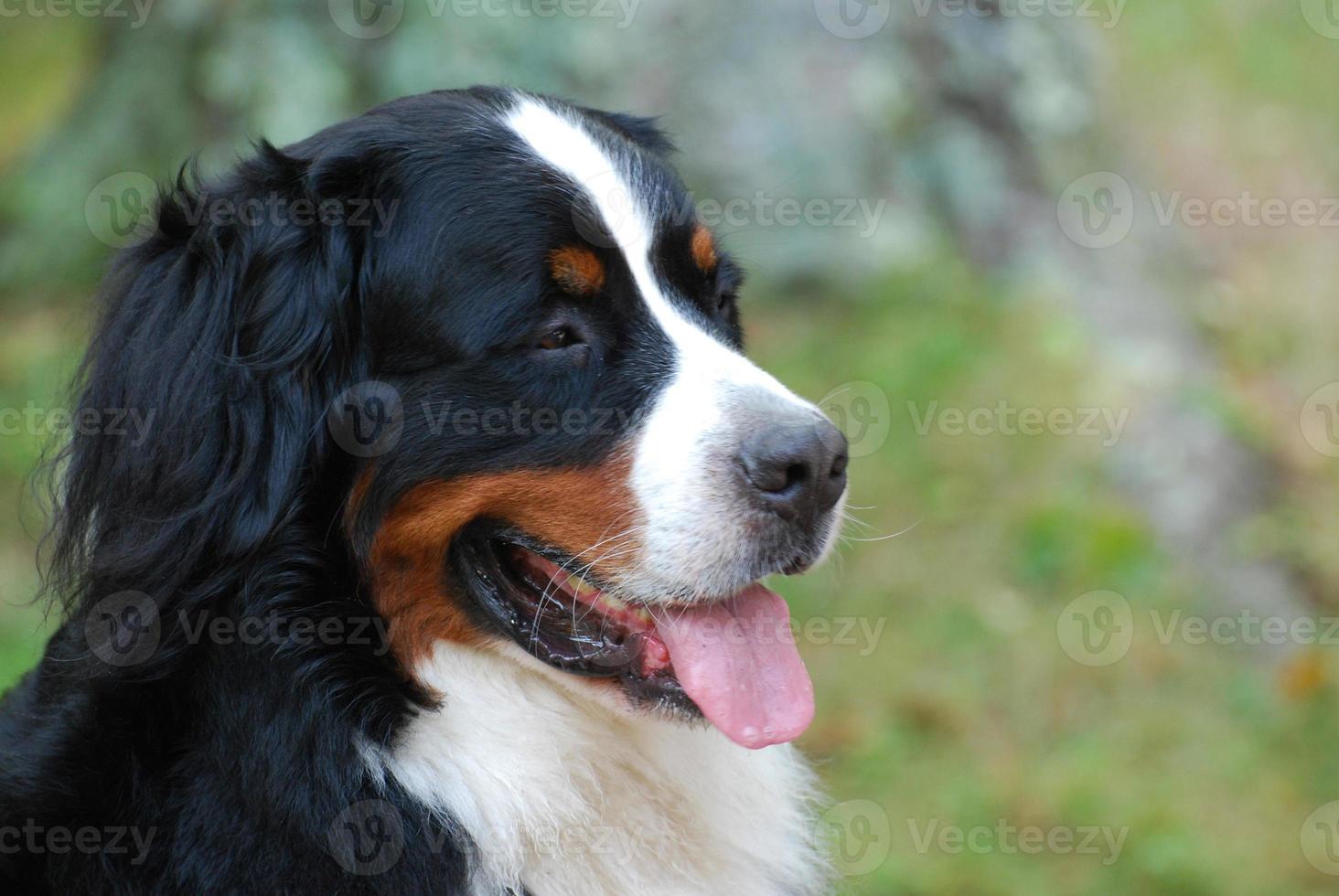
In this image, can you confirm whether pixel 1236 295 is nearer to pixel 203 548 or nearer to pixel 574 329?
pixel 574 329

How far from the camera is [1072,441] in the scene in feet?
21.2

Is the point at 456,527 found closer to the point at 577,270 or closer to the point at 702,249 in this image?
the point at 577,270

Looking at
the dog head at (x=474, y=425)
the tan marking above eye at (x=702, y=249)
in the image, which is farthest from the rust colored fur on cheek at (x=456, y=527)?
the tan marking above eye at (x=702, y=249)

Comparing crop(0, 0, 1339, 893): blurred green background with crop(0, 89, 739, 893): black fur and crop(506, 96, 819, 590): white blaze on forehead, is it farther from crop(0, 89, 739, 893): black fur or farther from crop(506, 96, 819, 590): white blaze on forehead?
crop(0, 89, 739, 893): black fur

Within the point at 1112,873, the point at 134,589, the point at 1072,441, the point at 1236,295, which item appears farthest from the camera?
the point at 1236,295

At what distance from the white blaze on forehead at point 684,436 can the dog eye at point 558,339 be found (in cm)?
18

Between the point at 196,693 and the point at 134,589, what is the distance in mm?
240

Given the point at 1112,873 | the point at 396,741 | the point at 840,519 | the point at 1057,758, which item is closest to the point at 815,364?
the point at 1057,758

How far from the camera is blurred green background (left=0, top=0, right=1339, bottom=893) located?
5.35 metres

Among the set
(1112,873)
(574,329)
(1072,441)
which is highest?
(574,329)

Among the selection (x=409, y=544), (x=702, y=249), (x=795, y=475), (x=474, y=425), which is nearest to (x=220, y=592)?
(x=409, y=544)

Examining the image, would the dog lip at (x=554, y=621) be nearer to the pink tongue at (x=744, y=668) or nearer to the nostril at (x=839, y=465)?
the pink tongue at (x=744, y=668)

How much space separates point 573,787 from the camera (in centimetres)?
290

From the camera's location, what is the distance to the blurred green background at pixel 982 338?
5347 millimetres
